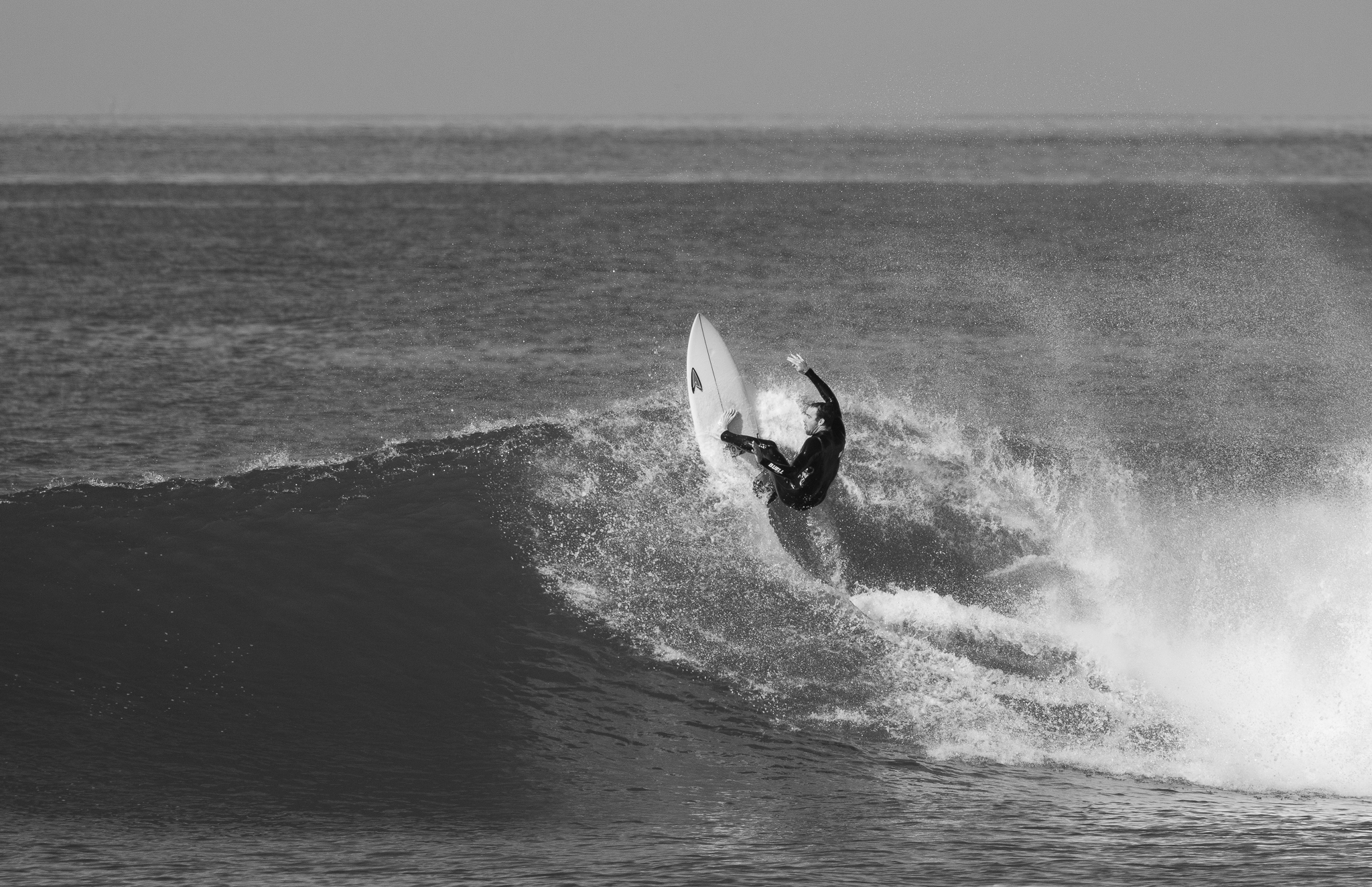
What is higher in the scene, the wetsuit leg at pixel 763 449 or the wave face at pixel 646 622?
the wetsuit leg at pixel 763 449

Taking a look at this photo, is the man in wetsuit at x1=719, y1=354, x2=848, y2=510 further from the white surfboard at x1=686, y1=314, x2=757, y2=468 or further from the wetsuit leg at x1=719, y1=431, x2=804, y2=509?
the white surfboard at x1=686, y1=314, x2=757, y2=468

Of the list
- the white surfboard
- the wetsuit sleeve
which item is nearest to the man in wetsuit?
the wetsuit sleeve

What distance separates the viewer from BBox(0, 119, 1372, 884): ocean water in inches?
344

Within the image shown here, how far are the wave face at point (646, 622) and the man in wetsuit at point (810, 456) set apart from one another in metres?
1.01

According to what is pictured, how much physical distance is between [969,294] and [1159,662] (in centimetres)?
1586

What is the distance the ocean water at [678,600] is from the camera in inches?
344

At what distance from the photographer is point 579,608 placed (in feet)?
39.1

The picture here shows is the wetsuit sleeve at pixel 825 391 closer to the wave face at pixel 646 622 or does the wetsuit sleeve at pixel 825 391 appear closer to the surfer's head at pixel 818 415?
the surfer's head at pixel 818 415

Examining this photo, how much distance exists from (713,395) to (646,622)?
273 cm

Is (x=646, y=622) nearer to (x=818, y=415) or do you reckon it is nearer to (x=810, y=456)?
(x=810, y=456)

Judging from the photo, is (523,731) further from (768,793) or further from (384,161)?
(384,161)

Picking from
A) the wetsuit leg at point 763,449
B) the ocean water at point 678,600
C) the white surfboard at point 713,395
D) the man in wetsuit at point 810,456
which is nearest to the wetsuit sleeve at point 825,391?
the man in wetsuit at point 810,456

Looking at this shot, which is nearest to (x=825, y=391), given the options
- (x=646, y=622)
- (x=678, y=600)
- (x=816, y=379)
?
(x=816, y=379)

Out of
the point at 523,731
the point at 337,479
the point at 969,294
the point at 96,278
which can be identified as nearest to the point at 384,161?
the point at 96,278
